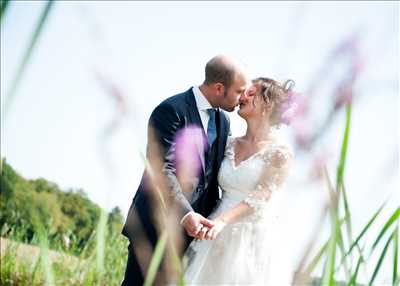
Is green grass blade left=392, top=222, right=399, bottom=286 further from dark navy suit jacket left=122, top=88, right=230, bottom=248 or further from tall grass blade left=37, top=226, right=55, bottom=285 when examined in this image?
dark navy suit jacket left=122, top=88, right=230, bottom=248

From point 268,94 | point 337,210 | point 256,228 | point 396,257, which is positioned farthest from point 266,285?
point 337,210

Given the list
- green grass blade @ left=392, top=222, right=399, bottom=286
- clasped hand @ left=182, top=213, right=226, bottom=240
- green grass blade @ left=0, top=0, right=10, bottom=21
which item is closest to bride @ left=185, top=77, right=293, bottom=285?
clasped hand @ left=182, top=213, right=226, bottom=240

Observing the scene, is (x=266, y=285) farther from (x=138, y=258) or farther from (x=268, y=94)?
(x=268, y=94)

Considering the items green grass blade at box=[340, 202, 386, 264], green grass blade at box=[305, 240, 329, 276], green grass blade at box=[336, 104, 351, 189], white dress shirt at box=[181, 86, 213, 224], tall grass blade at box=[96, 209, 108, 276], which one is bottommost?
white dress shirt at box=[181, 86, 213, 224]

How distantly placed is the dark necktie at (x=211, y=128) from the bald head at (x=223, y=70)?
7.5 inches

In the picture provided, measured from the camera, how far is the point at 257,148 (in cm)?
401

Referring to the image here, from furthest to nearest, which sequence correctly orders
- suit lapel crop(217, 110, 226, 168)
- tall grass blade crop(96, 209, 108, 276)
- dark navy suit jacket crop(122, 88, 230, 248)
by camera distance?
suit lapel crop(217, 110, 226, 168), dark navy suit jacket crop(122, 88, 230, 248), tall grass blade crop(96, 209, 108, 276)

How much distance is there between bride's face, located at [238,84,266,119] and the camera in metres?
3.81

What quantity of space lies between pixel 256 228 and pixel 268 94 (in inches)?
34.6

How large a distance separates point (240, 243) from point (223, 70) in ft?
3.63

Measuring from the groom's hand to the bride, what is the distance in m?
0.39

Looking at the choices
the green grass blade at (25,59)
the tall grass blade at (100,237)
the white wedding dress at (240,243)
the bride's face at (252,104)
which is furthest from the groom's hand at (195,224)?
the green grass blade at (25,59)

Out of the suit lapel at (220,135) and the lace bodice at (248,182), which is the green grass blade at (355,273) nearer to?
the lace bodice at (248,182)

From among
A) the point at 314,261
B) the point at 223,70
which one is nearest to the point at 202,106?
the point at 223,70
